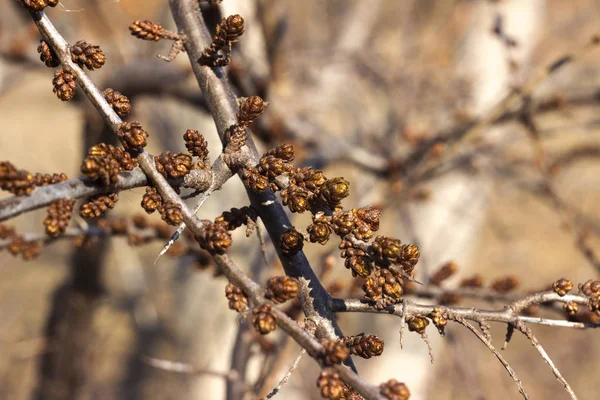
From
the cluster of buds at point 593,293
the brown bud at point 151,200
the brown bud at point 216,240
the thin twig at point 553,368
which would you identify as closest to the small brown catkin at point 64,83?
the brown bud at point 151,200

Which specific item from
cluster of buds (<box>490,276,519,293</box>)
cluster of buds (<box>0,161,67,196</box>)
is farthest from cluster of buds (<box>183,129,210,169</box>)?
cluster of buds (<box>490,276,519,293</box>)

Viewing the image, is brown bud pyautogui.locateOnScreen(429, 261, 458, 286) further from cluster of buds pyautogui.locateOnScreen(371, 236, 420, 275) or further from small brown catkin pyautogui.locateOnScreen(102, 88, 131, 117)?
small brown catkin pyautogui.locateOnScreen(102, 88, 131, 117)

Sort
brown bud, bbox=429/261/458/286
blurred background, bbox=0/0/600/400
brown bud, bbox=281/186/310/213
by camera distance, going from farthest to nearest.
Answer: blurred background, bbox=0/0/600/400, brown bud, bbox=429/261/458/286, brown bud, bbox=281/186/310/213

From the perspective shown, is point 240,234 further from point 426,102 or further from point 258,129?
point 426,102

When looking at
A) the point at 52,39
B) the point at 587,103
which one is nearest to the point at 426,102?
the point at 587,103

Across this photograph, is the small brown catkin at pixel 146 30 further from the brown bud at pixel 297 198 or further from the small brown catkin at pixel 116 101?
the brown bud at pixel 297 198

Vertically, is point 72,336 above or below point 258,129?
below
